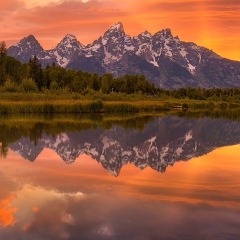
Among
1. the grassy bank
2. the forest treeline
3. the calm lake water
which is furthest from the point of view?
the forest treeline

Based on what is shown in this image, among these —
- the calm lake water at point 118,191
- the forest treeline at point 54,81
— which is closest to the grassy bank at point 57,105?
the forest treeline at point 54,81

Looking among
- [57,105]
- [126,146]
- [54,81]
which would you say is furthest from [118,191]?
[54,81]

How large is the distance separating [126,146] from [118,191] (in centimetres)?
1371

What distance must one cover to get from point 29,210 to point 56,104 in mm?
56900

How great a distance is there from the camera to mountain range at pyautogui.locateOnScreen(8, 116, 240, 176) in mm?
23156

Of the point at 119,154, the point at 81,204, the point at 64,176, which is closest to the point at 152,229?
the point at 81,204

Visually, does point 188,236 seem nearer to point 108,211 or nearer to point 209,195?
point 108,211

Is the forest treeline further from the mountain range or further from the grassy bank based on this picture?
the mountain range

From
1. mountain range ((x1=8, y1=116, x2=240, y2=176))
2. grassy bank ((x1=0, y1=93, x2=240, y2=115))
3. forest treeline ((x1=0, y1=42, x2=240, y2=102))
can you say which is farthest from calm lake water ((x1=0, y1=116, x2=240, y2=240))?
forest treeline ((x1=0, y1=42, x2=240, y2=102))

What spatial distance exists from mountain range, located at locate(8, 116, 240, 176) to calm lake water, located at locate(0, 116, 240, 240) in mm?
65

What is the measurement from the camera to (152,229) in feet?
37.0

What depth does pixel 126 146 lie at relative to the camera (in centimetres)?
2920

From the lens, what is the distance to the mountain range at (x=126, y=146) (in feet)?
76.0

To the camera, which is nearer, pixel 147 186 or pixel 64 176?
pixel 147 186
